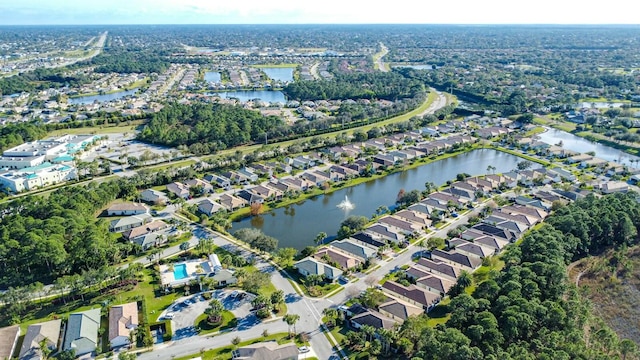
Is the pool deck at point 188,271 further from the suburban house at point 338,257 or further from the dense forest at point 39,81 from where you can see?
the dense forest at point 39,81

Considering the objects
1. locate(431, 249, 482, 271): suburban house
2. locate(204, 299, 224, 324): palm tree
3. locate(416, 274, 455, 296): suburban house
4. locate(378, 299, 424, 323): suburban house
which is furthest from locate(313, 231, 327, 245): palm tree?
locate(204, 299, 224, 324): palm tree

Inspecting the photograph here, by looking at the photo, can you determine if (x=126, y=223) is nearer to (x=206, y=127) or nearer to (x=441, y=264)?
(x=441, y=264)

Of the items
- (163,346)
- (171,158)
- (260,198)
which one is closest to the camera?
(163,346)

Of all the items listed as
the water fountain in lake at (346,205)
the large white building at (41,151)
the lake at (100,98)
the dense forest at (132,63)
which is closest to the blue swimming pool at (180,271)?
the water fountain in lake at (346,205)

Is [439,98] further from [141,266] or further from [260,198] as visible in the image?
[141,266]

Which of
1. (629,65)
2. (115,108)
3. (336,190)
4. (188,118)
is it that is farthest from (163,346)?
(629,65)
